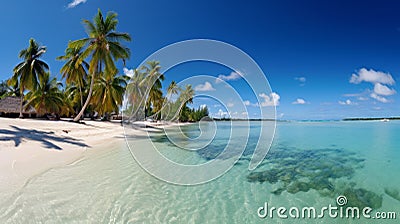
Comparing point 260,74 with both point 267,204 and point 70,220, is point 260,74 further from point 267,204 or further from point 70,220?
point 70,220

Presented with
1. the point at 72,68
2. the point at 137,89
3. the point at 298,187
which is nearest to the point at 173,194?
the point at 298,187

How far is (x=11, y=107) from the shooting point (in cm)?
2462

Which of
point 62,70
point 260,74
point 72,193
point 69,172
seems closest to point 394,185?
point 260,74

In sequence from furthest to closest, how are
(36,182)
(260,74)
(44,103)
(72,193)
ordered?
(44,103) → (260,74) → (36,182) → (72,193)

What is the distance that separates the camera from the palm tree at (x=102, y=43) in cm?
1638

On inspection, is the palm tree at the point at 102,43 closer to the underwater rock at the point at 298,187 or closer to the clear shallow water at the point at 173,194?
the clear shallow water at the point at 173,194

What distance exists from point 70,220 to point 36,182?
2153 mm

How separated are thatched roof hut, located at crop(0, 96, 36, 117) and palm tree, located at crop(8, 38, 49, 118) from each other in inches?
230

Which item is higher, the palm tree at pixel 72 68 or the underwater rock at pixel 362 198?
the palm tree at pixel 72 68

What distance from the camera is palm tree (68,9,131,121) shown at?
53.7 feet

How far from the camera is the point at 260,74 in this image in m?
5.47
